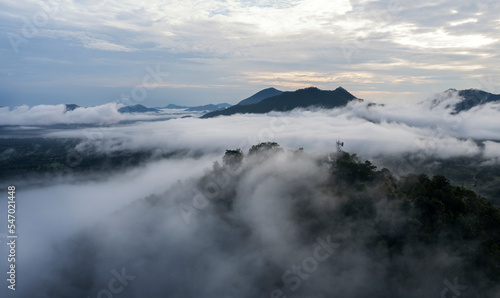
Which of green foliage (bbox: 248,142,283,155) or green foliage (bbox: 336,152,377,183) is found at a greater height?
green foliage (bbox: 248,142,283,155)

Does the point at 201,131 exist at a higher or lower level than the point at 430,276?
higher

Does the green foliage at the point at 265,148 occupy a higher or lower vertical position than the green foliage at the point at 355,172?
higher

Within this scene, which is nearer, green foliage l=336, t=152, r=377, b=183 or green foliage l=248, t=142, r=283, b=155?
green foliage l=336, t=152, r=377, b=183

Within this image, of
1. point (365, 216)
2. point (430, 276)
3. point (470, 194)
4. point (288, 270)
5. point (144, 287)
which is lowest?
point (144, 287)

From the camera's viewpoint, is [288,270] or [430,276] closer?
[430,276]

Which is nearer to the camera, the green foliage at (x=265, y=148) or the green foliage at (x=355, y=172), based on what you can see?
the green foliage at (x=355, y=172)

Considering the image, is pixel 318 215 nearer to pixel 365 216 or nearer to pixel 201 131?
pixel 365 216

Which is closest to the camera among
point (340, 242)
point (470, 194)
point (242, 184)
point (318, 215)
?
point (470, 194)

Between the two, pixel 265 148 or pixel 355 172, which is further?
pixel 265 148

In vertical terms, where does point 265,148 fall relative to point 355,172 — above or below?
above

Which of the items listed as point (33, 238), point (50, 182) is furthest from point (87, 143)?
point (33, 238)

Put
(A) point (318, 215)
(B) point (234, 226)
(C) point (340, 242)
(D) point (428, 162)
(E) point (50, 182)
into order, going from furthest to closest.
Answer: (D) point (428, 162) < (E) point (50, 182) < (B) point (234, 226) < (A) point (318, 215) < (C) point (340, 242)
